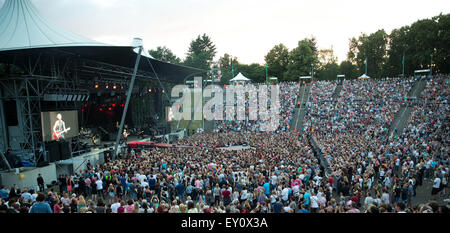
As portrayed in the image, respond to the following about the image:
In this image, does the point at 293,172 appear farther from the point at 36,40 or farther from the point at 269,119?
the point at 269,119

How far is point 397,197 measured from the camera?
28.5 feet

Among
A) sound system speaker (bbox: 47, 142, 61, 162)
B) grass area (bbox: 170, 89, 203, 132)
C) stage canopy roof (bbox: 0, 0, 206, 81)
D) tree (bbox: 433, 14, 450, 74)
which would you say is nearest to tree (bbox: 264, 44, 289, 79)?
tree (bbox: 433, 14, 450, 74)

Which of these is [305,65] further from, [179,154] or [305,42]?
[179,154]

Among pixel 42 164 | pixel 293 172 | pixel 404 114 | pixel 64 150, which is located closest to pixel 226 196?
pixel 293 172

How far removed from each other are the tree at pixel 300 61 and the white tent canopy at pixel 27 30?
138 ft

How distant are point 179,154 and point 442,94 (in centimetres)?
2593

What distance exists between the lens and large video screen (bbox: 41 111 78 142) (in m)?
14.4

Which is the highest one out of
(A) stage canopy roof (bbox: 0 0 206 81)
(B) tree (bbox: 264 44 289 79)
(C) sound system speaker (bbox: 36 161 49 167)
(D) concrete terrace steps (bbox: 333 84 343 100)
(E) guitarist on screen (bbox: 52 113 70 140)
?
(B) tree (bbox: 264 44 289 79)

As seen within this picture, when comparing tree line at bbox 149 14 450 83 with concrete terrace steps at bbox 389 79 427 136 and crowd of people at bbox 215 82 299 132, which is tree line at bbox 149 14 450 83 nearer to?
crowd of people at bbox 215 82 299 132

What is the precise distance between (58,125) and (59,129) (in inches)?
9.7

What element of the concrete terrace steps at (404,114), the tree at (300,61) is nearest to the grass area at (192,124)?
the concrete terrace steps at (404,114)

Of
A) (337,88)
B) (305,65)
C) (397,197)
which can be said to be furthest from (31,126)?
(305,65)

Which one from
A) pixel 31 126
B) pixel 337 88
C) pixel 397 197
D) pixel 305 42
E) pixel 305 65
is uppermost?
pixel 305 42

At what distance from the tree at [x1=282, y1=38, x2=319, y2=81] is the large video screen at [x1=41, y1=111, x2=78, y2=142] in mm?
42677
